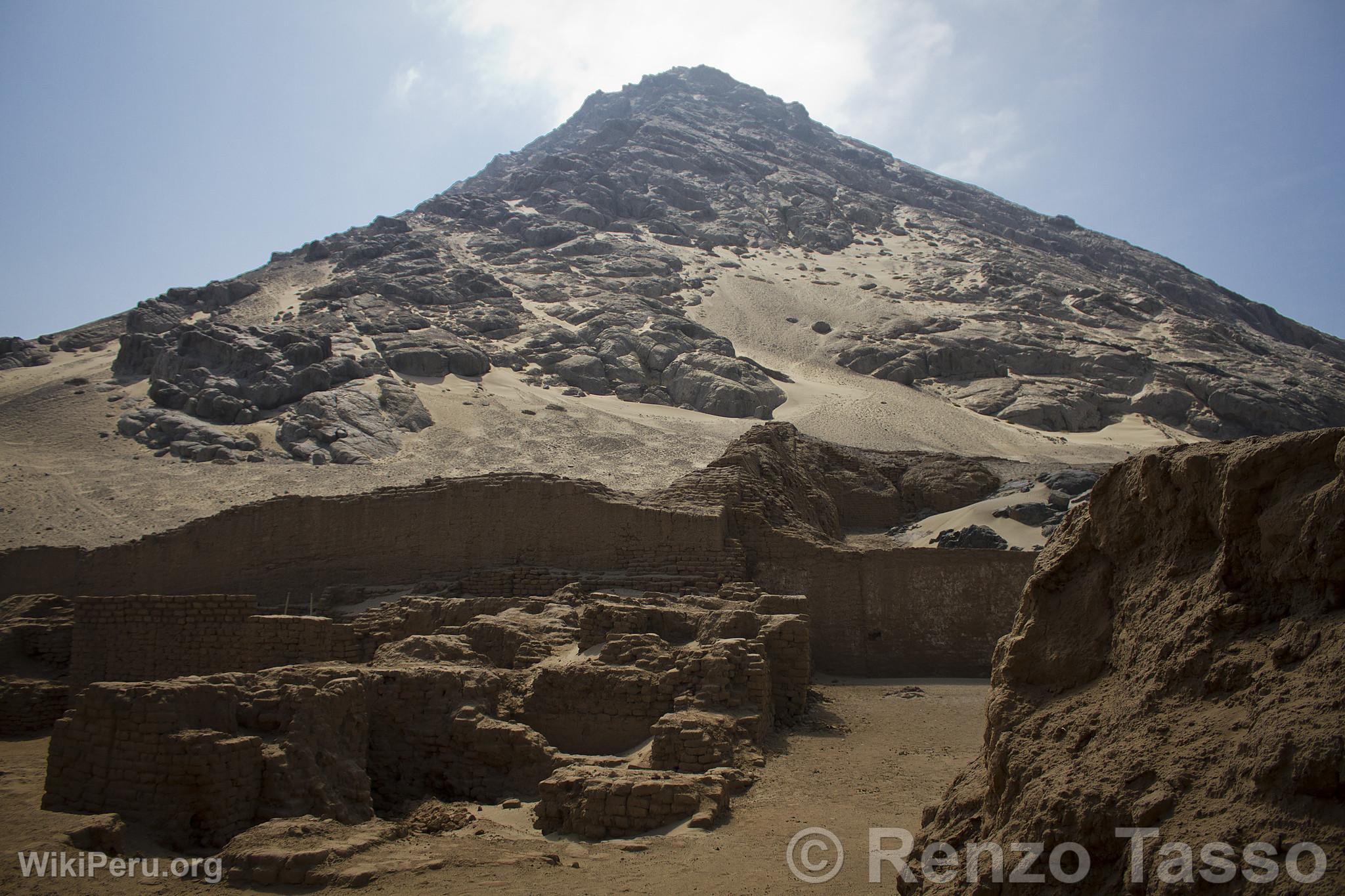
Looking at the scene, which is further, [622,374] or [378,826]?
[622,374]

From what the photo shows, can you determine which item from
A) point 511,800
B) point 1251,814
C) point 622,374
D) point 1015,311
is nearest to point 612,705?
point 511,800

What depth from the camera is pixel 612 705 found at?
938 centimetres

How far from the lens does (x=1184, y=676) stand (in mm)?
3904

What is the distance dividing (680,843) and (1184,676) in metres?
3.86

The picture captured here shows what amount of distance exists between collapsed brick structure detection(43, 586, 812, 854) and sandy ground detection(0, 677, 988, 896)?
12.5 inches

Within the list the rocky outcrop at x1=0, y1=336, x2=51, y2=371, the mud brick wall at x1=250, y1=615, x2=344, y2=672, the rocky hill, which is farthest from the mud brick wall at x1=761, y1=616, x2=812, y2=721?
the rocky outcrop at x1=0, y1=336, x2=51, y2=371

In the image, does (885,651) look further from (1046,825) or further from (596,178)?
(596,178)

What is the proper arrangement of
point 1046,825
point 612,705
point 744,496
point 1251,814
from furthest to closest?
point 744,496 < point 612,705 < point 1046,825 < point 1251,814

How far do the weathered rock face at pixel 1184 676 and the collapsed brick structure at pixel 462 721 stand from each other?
3206mm

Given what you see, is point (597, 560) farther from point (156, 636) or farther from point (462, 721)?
point (462, 721)

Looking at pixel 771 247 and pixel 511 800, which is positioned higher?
pixel 771 247

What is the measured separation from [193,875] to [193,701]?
5.27 ft

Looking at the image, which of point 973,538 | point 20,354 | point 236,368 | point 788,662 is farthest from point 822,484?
point 20,354

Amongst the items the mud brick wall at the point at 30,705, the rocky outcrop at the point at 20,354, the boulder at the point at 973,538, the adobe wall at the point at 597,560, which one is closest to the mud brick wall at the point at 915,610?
the adobe wall at the point at 597,560
